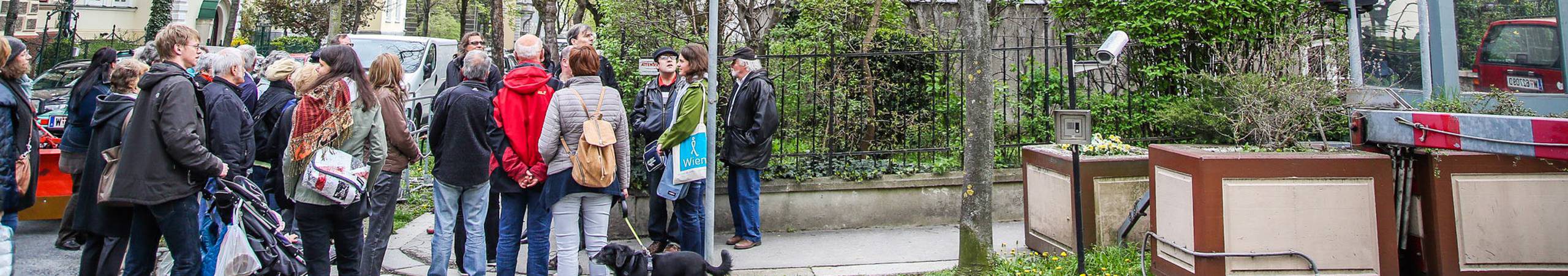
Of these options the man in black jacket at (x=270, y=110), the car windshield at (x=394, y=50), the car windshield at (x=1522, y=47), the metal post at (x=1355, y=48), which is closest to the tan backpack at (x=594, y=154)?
the man in black jacket at (x=270, y=110)

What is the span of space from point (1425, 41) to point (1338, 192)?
199cm

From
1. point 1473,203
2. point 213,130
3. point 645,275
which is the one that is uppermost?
point 213,130

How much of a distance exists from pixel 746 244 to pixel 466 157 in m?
2.10

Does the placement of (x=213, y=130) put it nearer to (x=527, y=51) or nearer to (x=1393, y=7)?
(x=527, y=51)

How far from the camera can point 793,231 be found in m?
7.68

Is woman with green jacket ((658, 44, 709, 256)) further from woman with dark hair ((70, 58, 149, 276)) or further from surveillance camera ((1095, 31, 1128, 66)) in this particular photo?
woman with dark hair ((70, 58, 149, 276))

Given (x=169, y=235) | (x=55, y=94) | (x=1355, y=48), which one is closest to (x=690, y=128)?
(x=169, y=235)

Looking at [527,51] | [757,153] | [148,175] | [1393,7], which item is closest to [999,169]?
[757,153]

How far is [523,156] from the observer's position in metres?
5.50

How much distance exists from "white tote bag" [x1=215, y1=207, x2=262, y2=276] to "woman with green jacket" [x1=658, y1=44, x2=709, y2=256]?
7.41ft

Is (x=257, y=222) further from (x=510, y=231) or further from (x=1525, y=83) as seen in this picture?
(x=1525, y=83)

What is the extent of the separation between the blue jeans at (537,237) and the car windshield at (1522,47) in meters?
5.53

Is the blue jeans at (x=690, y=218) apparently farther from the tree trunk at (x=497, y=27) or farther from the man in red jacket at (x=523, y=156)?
the tree trunk at (x=497, y=27)

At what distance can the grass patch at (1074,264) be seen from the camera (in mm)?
5926
